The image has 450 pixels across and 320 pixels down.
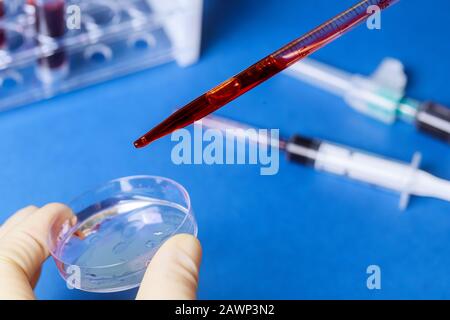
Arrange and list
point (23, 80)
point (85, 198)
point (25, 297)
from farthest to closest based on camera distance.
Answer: point (23, 80) → point (85, 198) → point (25, 297)

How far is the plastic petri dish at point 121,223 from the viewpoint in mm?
824

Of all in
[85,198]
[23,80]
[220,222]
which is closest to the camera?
[85,198]

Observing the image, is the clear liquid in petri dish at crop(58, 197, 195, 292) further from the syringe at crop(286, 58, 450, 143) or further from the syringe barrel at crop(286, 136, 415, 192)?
the syringe at crop(286, 58, 450, 143)

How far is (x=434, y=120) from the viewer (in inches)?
41.3

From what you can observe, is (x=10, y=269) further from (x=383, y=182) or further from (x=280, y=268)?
(x=383, y=182)

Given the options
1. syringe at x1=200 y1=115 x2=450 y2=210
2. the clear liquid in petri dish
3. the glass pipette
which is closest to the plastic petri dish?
the clear liquid in petri dish

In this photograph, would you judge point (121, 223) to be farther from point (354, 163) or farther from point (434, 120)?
point (434, 120)

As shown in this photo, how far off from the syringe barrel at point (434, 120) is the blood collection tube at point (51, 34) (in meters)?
0.55

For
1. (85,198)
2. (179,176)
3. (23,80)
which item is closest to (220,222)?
(179,176)

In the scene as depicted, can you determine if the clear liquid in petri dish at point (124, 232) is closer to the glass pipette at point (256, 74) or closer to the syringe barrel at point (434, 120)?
the glass pipette at point (256, 74)

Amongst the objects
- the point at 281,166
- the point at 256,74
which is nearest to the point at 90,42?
the point at 281,166

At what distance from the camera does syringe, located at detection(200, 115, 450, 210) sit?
0.97 m
